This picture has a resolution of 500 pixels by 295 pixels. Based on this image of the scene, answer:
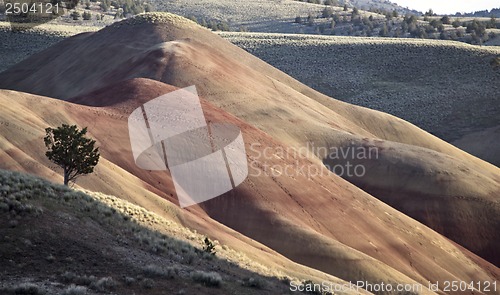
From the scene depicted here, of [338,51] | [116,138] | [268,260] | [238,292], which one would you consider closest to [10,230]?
[238,292]

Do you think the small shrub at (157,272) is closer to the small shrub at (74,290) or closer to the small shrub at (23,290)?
the small shrub at (74,290)

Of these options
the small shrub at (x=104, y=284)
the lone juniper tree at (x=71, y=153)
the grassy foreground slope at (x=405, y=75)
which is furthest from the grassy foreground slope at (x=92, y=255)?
the grassy foreground slope at (x=405, y=75)

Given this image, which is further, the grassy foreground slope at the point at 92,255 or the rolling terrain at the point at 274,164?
the rolling terrain at the point at 274,164

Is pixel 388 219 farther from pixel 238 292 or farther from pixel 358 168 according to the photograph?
pixel 238 292

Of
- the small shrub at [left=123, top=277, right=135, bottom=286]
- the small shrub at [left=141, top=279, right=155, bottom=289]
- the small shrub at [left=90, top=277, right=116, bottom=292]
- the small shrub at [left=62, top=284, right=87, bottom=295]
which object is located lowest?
the small shrub at [left=141, top=279, right=155, bottom=289]

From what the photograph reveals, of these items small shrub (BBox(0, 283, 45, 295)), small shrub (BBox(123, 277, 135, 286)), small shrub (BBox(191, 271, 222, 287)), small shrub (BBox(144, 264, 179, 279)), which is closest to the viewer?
small shrub (BBox(0, 283, 45, 295))

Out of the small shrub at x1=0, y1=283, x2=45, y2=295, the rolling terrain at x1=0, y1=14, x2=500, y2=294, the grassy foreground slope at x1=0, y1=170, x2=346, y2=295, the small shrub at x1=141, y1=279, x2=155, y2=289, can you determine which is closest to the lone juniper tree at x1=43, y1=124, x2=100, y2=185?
the grassy foreground slope at x1=0, y1=170, x2=346, y2=295

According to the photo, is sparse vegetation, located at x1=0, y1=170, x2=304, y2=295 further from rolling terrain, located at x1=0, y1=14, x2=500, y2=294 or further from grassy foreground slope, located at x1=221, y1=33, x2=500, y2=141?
grassy foreground slope, located at x1=221, y1=33, x2=500, y2=141
